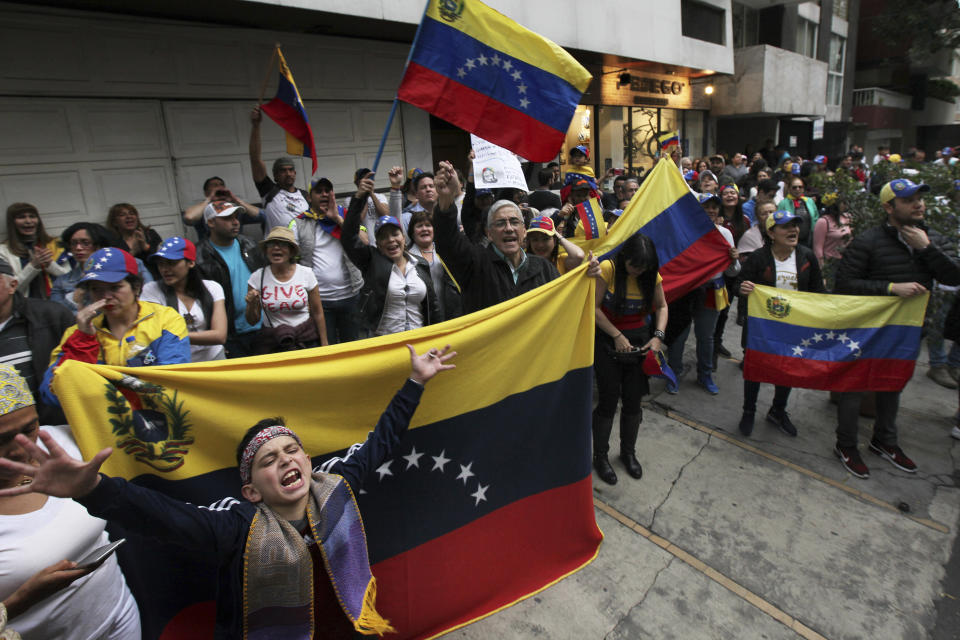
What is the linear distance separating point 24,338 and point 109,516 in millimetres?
1758

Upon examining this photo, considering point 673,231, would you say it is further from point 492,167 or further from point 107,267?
point 107,267

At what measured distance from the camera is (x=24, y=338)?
2.65 m

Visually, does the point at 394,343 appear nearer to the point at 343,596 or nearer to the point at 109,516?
the point at 343,596

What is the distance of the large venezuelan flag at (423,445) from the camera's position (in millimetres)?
2000

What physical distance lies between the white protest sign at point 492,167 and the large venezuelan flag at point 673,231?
0.94m

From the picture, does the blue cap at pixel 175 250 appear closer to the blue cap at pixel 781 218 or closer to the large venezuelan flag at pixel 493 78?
the large venezuelan flag at pixel 493 78

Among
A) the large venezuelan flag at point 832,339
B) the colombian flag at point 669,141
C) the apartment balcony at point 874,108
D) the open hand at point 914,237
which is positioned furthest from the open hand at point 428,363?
the apartment balcony at point 874,108

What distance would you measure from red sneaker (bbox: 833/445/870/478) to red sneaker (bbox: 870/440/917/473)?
0.92 ft

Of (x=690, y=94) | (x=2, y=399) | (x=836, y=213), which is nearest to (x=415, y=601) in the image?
(x=2, y=399)

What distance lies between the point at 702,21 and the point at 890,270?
13.8 m

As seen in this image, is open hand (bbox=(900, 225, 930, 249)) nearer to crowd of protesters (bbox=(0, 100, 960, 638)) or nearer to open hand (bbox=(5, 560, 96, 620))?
crowd of protesters (bbox=(0, 100, 960, 638))

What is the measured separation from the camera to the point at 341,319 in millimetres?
4949

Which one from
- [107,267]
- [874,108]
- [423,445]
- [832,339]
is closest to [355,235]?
[107,267]

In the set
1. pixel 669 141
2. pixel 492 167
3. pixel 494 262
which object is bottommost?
pixel 494 262
